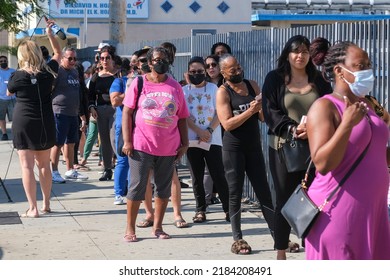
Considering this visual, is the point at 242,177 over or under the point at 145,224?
over

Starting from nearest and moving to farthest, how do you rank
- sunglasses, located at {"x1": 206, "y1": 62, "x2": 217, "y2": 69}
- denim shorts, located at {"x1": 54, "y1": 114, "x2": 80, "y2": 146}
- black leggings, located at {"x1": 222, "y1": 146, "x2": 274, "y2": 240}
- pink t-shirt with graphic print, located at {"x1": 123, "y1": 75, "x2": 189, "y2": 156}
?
black leggings, located at {"x1": 222, "y1": 146, "x2": 274, "y2": 240} < pink t-shirt with graphic print, located at {"x1": 123, "y1": 75, "x2": 189, "y2": 156} < sunglasses, located at {"x1": 206, "y1": 62, "x2": 217, "y2": 69} < denim shorts, located at {"x1": 54, "y1": 114, "x2": 80, "y2": 146}

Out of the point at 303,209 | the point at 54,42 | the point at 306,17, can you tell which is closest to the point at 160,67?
the point at 54,42

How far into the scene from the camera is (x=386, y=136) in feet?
15.9

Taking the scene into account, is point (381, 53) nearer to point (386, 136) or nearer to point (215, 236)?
point (215, 236)

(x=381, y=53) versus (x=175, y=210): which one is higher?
(x=381, y=53)

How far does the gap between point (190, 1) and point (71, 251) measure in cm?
2565

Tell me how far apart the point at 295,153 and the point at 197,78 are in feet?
9.92

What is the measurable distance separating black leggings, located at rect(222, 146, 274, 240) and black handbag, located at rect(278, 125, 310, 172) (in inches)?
49.9

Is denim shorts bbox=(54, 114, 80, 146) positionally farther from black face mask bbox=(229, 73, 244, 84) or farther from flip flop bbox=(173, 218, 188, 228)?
black face mask bbox=(229, 73, 244, 84)

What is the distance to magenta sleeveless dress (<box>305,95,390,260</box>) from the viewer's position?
4.74 metres

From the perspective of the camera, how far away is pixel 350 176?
15.6 ft

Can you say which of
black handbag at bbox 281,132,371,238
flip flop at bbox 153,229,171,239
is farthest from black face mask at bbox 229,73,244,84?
black handbag at bbox 281,132,371,238

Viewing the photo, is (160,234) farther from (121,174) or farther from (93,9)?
(93,9)
